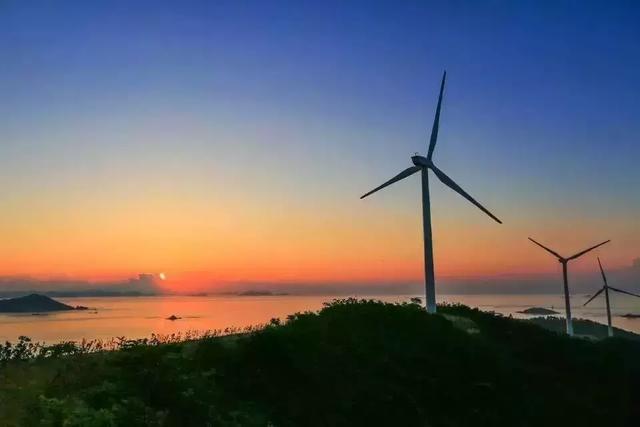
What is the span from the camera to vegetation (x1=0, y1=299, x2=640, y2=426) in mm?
17781

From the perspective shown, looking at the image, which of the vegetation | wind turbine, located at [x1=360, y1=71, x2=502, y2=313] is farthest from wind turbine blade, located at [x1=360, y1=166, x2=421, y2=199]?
the vegetation

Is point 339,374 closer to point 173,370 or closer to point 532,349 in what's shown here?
point 173,370

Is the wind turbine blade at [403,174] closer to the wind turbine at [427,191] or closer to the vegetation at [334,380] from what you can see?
the wind turbine at [427,191]

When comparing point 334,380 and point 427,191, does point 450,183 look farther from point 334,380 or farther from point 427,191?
point 334,380

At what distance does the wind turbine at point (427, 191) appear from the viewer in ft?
153

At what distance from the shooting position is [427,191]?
163 feet

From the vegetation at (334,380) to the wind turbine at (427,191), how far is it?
3785 millimetres

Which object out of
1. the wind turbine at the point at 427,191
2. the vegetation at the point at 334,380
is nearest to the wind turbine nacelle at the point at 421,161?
the wind turbine at the point at 427,191

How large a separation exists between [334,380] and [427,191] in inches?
1099

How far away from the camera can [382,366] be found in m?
28.5

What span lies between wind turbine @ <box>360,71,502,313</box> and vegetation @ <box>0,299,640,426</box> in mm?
3785

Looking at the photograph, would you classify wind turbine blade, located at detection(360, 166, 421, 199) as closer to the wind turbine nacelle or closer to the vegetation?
the wind turbine nacelle

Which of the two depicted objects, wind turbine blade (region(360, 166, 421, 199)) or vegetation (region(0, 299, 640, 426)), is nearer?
vegetation (region(0, 299, 640, 426))

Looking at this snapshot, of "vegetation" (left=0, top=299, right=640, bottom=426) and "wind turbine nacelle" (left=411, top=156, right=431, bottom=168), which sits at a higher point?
"wind turbine nacelle" (left=411, top=156, right=431, bottom=168)
